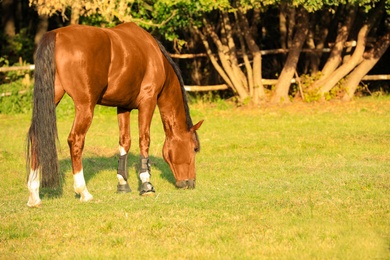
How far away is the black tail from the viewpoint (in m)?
8.45

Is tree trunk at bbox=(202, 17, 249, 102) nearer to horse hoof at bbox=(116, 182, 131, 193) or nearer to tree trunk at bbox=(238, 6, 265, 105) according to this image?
tree trunk at bbox=(238, 6, 265, 105)

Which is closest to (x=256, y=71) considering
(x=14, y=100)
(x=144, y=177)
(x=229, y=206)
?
(x=14, y=100)

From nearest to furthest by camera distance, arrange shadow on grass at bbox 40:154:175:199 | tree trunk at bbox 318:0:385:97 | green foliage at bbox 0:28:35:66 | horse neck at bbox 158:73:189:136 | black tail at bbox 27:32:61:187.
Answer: black tail at bbox 27:32:61:187
horse neck at bbox 158:73:189:136
shadow on grass at bbox 40:154:175:199
tree trunk at bbox 318:0:385:97
green foliage at bbox 0:28:35:66

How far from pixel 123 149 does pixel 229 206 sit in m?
2.09

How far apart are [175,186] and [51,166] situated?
8.03ft

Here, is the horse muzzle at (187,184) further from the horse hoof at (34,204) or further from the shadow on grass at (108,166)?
the horse hoof at (34,204)

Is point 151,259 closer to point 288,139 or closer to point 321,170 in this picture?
point 321,170

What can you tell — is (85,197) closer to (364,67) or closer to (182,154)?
(182,154)

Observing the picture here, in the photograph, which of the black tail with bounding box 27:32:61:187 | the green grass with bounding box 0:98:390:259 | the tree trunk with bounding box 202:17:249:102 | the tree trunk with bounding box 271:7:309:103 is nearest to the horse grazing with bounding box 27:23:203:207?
the black tail with bounding box 27:32:61:187

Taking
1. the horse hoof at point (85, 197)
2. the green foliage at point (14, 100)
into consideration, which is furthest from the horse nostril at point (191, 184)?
the green foliage at point (14, 100)

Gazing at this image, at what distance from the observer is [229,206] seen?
8.61 metres

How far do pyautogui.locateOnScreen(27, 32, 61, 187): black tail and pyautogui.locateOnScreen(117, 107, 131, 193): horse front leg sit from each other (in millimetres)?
1554

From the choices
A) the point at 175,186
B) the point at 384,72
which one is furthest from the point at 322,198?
the point at 384,72

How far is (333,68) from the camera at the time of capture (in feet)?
68.3
